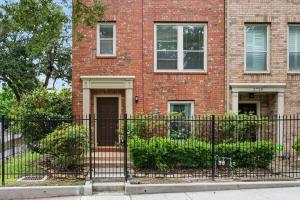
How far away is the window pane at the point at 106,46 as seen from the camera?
570 inches

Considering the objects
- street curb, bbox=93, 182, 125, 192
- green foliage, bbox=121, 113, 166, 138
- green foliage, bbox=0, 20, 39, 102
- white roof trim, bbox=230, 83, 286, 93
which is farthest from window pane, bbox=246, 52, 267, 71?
green foliage, bbox=0, 20, 39, 102

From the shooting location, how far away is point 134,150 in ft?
37.5

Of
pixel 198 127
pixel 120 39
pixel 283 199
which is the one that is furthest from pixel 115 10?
pixel 283 199

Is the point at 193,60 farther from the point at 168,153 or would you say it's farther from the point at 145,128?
the point at 168,153

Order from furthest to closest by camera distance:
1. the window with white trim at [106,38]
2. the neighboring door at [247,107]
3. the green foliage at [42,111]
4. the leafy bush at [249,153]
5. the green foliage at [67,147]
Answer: the neighboring door at [247,107] → the window with white trim at [106,38] → the green foliage at [42,111] → the leafy bush at [249,153] → the green foliage at [67,147]

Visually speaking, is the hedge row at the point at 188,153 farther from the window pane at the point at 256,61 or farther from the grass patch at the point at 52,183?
the window pane at the point at 256,61

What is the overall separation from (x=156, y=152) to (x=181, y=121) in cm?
166

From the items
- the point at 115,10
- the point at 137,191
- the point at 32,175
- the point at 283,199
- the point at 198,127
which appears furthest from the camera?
the point at 115,10

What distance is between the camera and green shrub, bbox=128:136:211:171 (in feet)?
37.2

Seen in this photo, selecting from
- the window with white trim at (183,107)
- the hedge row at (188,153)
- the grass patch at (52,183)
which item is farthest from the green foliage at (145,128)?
the grass patch at (52,183)

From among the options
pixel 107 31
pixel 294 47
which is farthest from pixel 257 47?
pixel 107 31

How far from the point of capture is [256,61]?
48.1ft

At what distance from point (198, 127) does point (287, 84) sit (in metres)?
4.17

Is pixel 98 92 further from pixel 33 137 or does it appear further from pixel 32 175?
pixel 32 175
